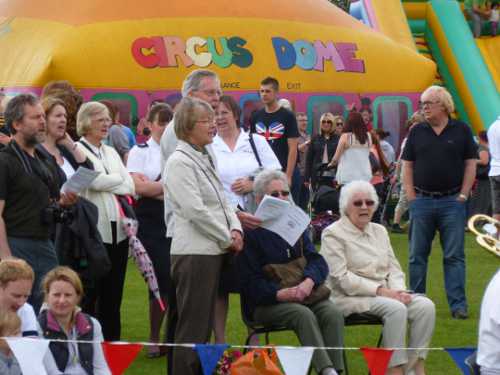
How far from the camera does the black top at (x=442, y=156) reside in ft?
30.4

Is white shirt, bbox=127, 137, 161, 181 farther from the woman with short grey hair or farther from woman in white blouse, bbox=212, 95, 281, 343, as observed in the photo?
the woman with short grey hair

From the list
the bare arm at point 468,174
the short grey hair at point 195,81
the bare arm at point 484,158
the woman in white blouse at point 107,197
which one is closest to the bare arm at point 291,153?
the bare arm at point 468,174

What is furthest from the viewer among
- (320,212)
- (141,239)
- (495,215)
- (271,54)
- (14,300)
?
(271,54)

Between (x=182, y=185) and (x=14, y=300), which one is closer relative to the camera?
(x=14, y=300)

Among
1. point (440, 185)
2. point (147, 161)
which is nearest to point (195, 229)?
point (147, 161)

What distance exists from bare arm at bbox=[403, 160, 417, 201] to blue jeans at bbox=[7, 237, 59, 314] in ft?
11.8

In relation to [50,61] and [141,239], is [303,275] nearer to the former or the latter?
[141,239]

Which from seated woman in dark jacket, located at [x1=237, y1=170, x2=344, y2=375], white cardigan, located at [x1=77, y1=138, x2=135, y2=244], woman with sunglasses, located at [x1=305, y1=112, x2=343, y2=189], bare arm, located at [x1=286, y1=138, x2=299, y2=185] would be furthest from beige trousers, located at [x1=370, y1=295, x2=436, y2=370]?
woman with sunglasses, located at [x1=305, y1=112, x2=343, y2=189]

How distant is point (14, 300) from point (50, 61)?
11443mm

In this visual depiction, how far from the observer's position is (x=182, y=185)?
257 inches

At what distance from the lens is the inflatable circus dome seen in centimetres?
1714

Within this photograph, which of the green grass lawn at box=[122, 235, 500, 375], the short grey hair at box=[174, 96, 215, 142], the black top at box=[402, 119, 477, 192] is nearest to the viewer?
the short grey hair at box=[174, 96, 215, 142]

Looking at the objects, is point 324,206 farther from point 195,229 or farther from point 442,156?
point 195,229

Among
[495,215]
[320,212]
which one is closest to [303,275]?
[495,215]
